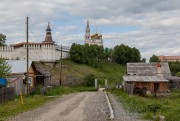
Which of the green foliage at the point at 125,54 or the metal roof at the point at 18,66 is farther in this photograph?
the green foliage at the point at 125,54

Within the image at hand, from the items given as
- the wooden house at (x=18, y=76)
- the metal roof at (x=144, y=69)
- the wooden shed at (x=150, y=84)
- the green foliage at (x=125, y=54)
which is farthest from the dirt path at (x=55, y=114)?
the green foliage at (x=125, y=54)

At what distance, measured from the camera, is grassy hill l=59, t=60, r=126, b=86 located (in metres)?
94.3

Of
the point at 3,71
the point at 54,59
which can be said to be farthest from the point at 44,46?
the point at 3,71

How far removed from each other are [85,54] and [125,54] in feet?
93.6

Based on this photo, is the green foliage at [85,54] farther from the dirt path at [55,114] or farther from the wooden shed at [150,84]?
the dirt path at [55,114]

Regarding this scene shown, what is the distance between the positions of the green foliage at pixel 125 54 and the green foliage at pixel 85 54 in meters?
15.0

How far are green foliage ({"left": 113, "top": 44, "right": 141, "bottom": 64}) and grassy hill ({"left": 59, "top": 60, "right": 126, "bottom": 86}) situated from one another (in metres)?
4.73

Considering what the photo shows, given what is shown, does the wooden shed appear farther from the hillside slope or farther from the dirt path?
the hillside slope

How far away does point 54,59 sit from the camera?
336 ft

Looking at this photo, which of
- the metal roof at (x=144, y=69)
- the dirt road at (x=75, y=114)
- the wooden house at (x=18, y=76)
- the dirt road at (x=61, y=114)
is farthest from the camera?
the metal roof at (x=144, y=69)

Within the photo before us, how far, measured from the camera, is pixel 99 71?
373 ft

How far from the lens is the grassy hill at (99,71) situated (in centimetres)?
9434

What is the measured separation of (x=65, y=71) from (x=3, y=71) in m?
61.1

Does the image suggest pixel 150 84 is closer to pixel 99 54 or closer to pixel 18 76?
pixel 18 76
